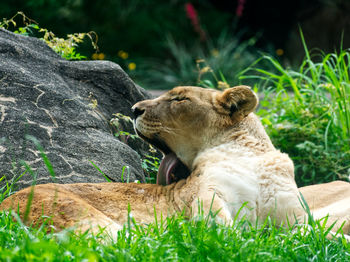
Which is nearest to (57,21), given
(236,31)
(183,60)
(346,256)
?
(183,60)

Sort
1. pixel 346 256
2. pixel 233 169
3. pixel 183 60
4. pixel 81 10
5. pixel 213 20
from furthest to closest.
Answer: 1. pixel 213 20
2. pixel 81 10
3. pixel 183 60
4. pixel 233 169
5. pixel 346 256

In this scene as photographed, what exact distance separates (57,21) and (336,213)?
10.3 metres

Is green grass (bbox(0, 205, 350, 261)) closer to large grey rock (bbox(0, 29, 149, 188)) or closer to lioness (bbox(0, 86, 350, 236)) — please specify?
lioness (bbox(0, 86, 350, 236))

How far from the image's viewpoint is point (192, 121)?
4262 millimetres

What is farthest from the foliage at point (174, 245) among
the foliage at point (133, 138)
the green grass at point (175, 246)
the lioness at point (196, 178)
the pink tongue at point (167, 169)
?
the foliage at point (133, 138)

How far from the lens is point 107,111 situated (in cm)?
545

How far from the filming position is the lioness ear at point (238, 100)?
165 inches

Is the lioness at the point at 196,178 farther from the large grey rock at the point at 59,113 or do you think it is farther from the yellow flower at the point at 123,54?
the yellow flower at the point at 123,54

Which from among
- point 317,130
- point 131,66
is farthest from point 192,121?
point 131,66

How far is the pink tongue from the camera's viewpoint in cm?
429

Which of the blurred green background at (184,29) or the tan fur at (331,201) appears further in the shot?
the blurred green background at (184,29)

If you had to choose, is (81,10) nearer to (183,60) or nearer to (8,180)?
(183,60)

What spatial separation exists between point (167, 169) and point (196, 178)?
43cm

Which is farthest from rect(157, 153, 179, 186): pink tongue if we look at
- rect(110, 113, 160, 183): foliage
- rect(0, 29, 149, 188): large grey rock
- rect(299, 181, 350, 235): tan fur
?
rect(299, 181, 350, 235): tan fur
